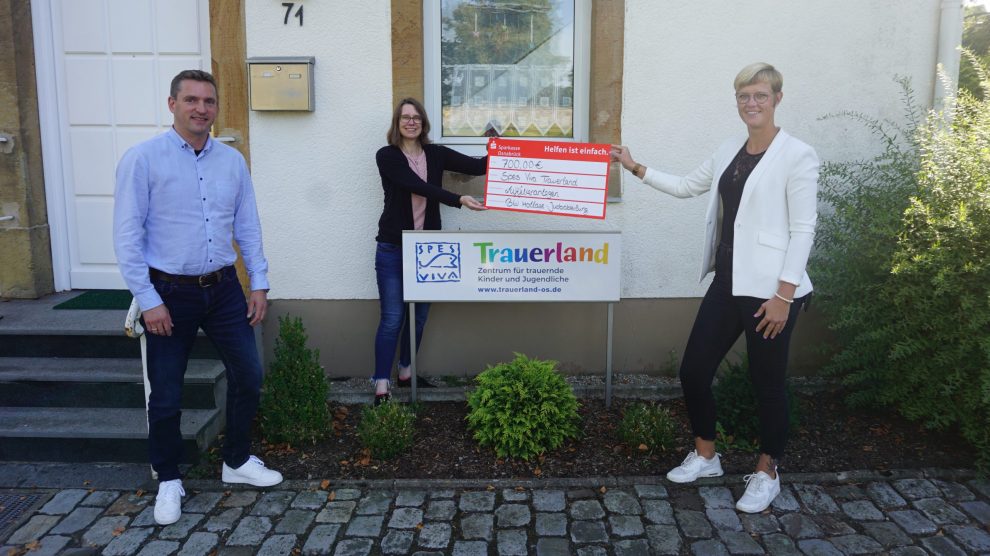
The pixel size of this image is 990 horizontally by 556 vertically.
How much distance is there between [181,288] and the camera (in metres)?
3.55

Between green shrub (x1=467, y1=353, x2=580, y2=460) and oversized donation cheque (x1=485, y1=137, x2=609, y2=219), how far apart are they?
94 centimetres

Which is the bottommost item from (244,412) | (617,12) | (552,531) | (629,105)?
(552,531)

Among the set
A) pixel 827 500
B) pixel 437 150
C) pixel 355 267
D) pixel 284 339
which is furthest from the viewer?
pixel 355 267

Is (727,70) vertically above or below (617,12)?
below

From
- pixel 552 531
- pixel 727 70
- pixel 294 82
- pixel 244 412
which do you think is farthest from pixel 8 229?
pixel 727 70

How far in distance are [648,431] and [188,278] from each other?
8.43ft

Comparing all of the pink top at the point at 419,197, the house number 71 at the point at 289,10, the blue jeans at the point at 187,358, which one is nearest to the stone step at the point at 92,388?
the blue jeans at the point at 187,358

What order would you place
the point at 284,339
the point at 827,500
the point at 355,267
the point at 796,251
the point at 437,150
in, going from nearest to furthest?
the point at 796,251, the point at 827,500, the point at 284,339, the point at 437,150, the point at 355,267

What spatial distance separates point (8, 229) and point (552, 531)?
435cm

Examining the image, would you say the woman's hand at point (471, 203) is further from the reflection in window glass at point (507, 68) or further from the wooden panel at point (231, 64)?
the wooden panel at point (231, 64)

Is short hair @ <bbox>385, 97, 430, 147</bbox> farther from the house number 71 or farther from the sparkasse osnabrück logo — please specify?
the house number 71

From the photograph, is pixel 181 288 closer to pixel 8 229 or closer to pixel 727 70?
pixel 8 229

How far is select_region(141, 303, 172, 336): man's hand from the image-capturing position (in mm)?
3404

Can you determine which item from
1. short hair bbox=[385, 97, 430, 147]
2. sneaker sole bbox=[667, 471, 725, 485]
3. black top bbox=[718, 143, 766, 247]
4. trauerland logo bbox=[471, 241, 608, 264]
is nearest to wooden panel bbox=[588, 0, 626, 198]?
trauerland logo bbox=[471, 241, 608, 264]
